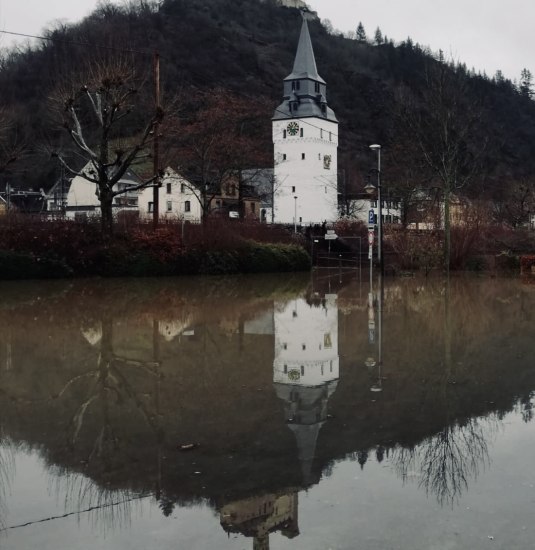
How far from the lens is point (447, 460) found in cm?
558

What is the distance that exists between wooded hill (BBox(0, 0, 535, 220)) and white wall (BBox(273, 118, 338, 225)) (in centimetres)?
881

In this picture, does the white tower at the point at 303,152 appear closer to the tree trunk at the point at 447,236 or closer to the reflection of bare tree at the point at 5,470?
the tree trunk at the point at 447,236

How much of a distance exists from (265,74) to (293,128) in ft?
186

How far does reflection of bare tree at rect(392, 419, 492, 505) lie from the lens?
5.05 metres

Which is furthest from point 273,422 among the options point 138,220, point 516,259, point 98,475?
point 516,259

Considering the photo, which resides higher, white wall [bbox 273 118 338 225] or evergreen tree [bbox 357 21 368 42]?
evergreen tree [bbox 357 21 368 42]

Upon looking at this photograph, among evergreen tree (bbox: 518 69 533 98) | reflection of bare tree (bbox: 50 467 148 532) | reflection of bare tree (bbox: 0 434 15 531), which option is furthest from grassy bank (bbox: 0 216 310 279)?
evergreen tree (bbox: 518 69 533 98)

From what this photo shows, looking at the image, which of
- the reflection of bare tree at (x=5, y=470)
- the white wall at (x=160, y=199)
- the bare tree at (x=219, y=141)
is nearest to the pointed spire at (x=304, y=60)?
the white wall at (x=160, y=199)

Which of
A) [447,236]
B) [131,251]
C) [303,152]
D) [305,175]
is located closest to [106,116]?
[131,251]

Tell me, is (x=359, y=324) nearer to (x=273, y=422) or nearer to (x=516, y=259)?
(x=273, y=422)

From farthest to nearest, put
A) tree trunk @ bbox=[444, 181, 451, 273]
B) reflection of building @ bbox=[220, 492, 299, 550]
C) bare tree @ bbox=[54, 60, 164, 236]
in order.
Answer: tree trunk @ bbox=[444, 181, 451, 273] → bare tree @ bbox=[54, 60, 164, 236] → reflection of building @ bbox=[220, 492, 299, 550]

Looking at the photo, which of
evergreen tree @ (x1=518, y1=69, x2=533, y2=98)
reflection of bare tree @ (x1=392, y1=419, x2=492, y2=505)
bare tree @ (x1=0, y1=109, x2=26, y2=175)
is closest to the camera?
reflection of bare tree @ (x1=392, y1=419, x2=492, y2=505)

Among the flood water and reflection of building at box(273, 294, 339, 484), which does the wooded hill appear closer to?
reflection of building at box(273, 294, 339, 484)

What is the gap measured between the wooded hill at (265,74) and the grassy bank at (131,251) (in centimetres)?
5581
